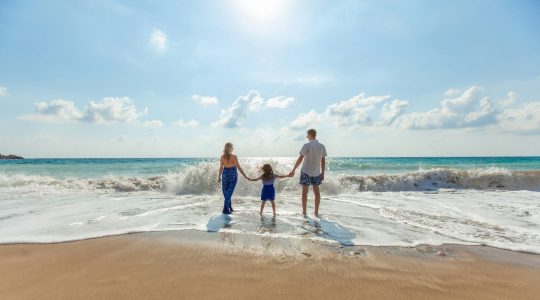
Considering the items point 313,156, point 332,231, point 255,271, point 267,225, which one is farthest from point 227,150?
point 255,271

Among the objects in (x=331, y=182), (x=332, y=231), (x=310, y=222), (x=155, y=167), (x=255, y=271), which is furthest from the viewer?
(x=155, y=167)

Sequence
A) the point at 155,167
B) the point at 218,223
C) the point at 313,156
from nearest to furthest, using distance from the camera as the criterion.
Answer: the point at 218,223 → the point at 313,156 → the point at 155,167

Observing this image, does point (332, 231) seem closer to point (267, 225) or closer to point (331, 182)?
point (267, 225)

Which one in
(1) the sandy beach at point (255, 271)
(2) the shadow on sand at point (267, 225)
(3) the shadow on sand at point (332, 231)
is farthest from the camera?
(2) the shadow on sand at point (267, 225)

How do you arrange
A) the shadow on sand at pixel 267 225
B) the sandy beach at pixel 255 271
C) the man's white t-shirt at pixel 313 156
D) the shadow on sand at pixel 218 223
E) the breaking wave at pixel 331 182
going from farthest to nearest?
1. the breaking wave at pixel 331 182
2. the man's white t-shirt at pixel 313 156
3. the shadow on sand at pixel 218 223
4. the shadow on sand at pixel 267 225
5. the sandy beach at pixel 255 271

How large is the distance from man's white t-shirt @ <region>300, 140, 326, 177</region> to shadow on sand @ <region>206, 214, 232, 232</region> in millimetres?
2260

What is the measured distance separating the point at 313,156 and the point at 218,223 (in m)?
2.76

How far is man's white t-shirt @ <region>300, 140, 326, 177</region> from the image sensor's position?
7.27 m

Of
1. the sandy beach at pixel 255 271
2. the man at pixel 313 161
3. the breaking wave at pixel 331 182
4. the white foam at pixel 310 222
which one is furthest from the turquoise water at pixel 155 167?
the sandy beach at pixel 255 271

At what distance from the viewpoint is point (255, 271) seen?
3.57m

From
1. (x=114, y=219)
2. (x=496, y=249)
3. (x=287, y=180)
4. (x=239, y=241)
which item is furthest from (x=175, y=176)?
(x=496, y=249)

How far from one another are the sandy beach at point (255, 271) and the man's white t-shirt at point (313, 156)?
2.74 meters

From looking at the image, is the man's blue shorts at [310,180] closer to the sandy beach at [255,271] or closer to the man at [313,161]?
the man at [313,161]

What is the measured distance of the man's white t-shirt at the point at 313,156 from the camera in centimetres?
727
